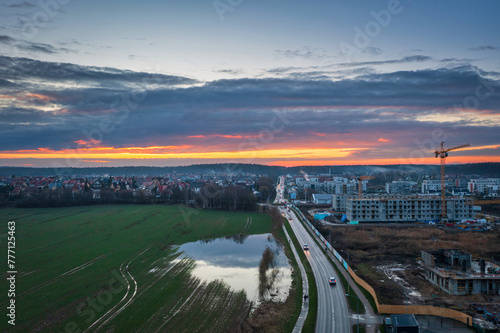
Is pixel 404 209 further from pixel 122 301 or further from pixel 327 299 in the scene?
pixel 122 301

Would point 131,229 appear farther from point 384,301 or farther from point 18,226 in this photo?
point 384,301

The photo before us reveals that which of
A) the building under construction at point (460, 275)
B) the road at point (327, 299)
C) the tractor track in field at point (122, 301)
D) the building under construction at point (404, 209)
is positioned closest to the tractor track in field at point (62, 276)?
the tractor track in field at point (122, 301)

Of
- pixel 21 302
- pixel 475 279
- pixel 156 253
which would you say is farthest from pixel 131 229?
pixel 475 279

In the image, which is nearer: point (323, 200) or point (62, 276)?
point (62, 276)

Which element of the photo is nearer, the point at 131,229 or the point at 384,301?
the point at 384,301

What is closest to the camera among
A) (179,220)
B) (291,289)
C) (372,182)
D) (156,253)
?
(291,289)

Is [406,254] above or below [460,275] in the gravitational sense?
below

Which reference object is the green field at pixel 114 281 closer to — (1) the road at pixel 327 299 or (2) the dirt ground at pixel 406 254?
(1) the road at pixel 327 299
